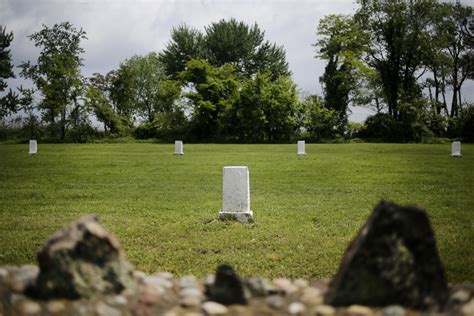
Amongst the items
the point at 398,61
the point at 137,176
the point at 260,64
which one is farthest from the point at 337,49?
the point at 137,176

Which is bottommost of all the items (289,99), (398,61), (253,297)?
(253,297)

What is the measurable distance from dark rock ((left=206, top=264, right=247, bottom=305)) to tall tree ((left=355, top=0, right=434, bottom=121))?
47181 millimetres

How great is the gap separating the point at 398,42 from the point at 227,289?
50.6 m

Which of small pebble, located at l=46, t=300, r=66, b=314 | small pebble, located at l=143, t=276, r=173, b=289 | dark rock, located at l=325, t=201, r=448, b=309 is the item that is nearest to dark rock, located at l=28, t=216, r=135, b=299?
small pebble, located at l=46, t=300, r=66, b=314

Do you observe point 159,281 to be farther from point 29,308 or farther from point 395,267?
point 395,267

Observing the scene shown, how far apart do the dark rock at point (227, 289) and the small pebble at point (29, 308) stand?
1079 mm

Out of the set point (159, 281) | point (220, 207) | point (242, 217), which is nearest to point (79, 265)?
point (159, 281)

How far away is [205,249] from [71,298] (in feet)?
13.5

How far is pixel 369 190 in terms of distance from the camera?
12875 mm

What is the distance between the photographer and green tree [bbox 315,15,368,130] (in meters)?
49.5

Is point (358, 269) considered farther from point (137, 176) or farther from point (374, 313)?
point (137, 176)

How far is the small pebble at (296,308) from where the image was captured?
2.75 metres

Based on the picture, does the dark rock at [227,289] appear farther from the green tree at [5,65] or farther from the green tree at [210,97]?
the green tree at [210,97]

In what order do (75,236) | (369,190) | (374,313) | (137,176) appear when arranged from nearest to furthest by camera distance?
(374,313), (75,236), (369,190), (137,176)
